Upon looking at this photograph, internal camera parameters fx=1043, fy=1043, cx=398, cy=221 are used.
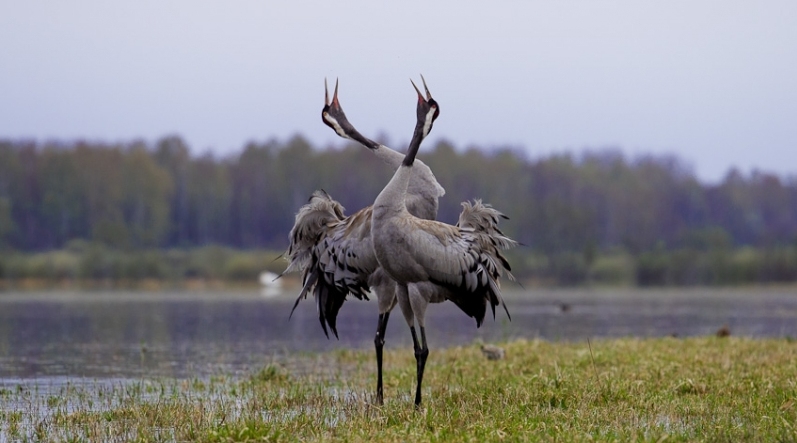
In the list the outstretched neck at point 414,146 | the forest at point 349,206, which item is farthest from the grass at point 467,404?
the forest at point 349,206

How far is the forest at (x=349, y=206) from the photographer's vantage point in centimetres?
6391

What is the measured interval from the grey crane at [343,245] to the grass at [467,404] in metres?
0.89

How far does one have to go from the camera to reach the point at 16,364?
1317 cm

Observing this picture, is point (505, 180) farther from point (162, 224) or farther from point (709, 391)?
point (709, 391)

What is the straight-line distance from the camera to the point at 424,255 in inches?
325

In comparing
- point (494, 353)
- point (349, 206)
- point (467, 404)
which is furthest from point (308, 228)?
point (349, 206)

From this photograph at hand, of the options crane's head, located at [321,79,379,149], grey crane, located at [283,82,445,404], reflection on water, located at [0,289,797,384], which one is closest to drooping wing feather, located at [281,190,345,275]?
grey crane, located at [283,82,445,404]

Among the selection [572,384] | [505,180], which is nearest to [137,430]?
[572,384]

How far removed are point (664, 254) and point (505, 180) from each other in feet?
89.6

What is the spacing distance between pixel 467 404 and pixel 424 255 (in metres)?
1.24

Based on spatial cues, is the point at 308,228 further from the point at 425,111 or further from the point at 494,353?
the point at 494,353

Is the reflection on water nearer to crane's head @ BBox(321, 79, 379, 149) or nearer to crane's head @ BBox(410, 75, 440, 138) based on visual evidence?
crane's head @ BBox(321, 79, 379, 149)

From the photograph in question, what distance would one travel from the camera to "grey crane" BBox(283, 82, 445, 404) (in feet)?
28.9

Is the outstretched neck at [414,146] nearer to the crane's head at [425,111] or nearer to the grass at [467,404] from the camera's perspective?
the crane's head at [425,111]
